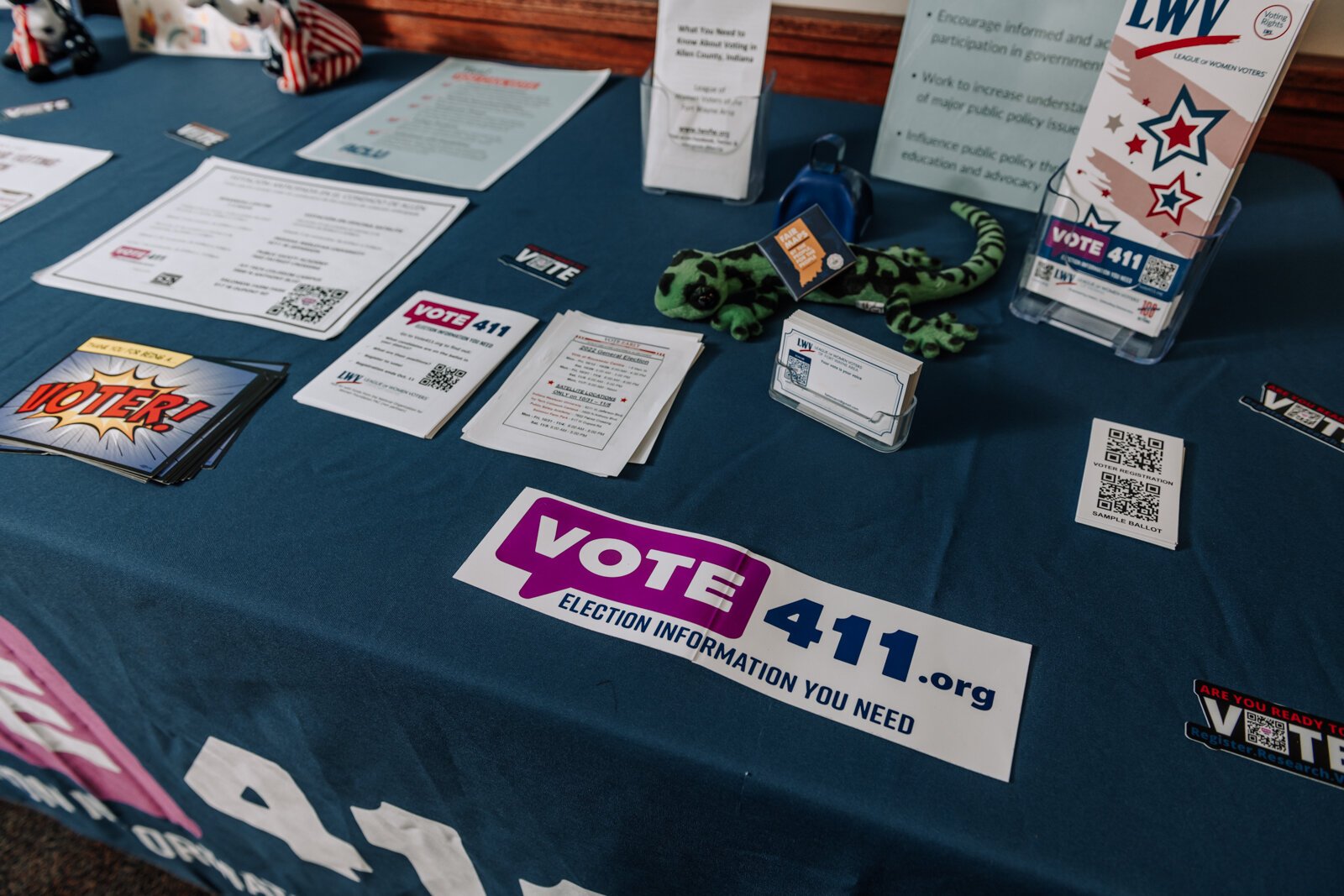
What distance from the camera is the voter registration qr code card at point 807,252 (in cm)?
83

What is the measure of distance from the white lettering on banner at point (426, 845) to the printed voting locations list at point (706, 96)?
30.0 inches

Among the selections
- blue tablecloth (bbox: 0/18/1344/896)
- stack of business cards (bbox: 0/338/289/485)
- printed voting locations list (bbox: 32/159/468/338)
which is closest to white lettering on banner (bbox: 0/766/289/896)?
blue tablecloth (bbox: 0/18/1344/896)

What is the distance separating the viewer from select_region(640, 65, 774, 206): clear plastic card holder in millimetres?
982

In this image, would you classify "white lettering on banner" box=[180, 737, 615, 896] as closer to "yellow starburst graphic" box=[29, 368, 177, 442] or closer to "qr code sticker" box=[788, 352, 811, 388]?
"yellow starburst graphic" box=[29, 368, 177, 442]

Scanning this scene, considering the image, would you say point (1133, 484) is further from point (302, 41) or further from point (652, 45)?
point (302, 41)

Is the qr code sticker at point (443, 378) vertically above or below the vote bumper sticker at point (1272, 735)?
below

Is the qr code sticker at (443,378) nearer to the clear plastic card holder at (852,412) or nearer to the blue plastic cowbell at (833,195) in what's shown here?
the clear plastic card holder at (852,412)

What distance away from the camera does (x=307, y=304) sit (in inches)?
34.7

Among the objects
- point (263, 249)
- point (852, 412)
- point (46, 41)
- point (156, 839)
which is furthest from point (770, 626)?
point (46, 41)

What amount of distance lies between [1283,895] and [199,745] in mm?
841

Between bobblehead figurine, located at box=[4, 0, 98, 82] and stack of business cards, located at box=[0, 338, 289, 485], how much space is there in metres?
0.82

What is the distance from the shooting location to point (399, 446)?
28.7 inches

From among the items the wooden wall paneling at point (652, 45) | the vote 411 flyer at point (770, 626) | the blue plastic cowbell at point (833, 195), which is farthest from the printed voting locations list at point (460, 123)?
the vote 411 flyer at point (770, 626)

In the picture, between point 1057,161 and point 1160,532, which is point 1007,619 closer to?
point 1160,532
